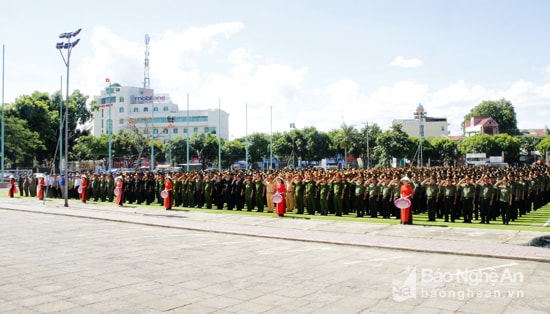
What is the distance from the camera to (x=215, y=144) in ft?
269

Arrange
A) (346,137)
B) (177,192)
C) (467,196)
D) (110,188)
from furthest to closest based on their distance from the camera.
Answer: (346,137) < (110,188) < (177,192) < (467,196)

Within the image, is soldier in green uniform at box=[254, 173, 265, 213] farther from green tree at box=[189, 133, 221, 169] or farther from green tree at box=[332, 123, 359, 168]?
green tree at box=[189, 133, 221, 169]

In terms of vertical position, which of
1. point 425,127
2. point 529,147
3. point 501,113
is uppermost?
point 501,113

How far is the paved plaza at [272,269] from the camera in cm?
738

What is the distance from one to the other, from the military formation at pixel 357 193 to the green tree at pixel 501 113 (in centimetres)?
10492

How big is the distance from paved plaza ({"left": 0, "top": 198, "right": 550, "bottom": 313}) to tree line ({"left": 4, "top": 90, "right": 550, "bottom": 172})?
4546 centimetres

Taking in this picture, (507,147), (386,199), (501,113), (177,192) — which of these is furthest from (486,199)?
(501,113)

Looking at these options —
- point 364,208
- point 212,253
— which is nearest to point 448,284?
point 212,253

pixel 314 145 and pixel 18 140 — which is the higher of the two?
pixel 314 145

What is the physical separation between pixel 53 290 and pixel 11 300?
28.0 inches

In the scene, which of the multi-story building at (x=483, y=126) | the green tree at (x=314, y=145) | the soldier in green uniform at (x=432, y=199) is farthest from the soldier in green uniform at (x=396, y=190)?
the multi-story building at (x=483, y=126)

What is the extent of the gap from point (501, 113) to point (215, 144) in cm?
7632

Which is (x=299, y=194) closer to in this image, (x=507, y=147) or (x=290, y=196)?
(x=290, y=196)

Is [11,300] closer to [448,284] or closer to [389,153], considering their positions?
[448,284]
